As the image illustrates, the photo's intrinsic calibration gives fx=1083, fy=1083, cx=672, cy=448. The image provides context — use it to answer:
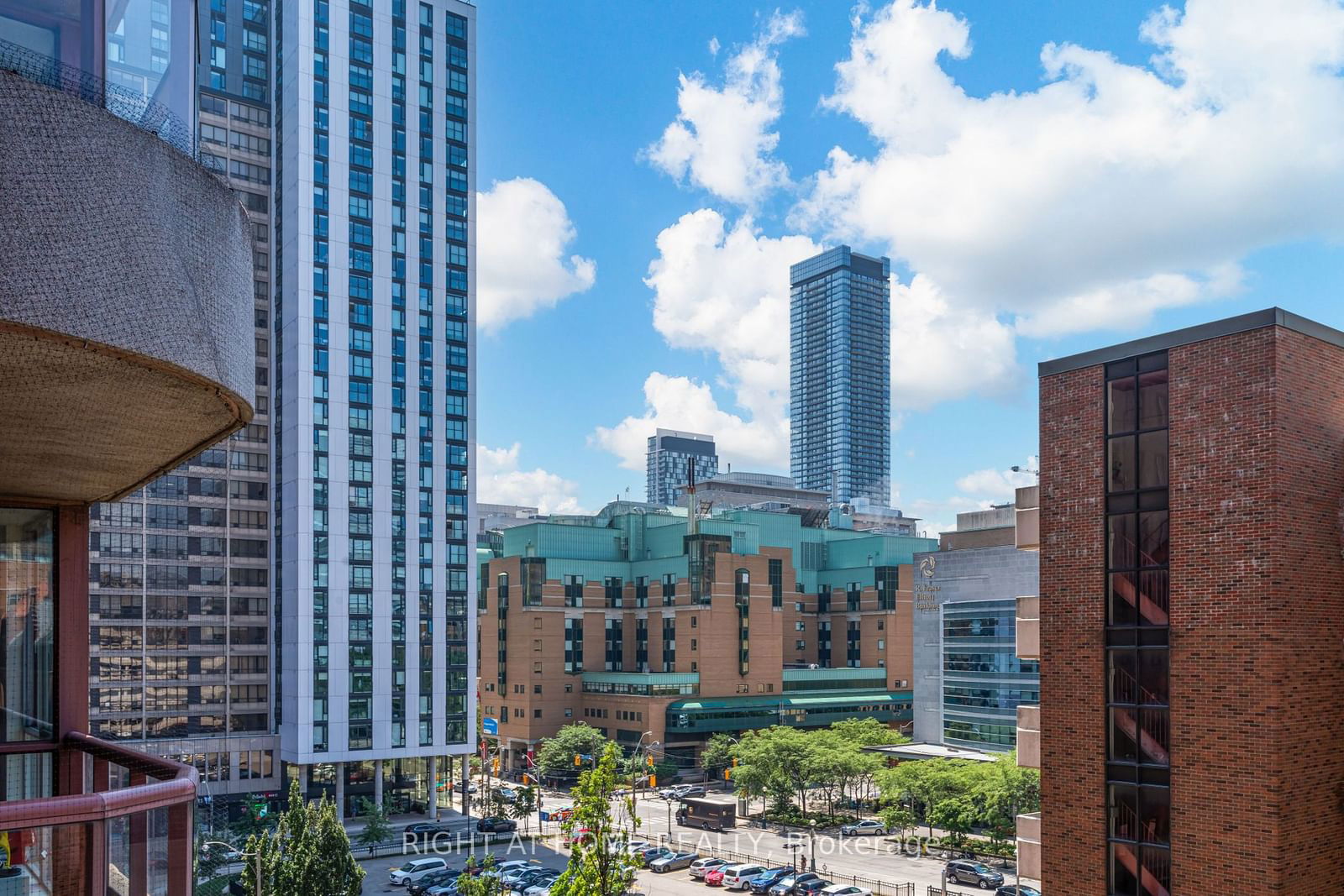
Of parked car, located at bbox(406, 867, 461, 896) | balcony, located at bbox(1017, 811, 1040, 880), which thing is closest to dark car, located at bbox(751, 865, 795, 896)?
parked car, located at bbox(406, 867, 461, 896)

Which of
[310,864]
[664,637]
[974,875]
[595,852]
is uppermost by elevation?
[595,852]

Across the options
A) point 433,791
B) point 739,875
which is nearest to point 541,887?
point 739,875

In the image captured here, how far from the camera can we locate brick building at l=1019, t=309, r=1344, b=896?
17.3 m

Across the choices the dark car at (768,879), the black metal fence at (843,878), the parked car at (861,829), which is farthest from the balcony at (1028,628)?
the parked car at (861,829)

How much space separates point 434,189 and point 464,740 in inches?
1597

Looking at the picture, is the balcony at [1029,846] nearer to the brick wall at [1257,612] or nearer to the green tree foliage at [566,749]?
the brick wall at [1257,612]

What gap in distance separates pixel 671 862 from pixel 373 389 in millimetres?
38103

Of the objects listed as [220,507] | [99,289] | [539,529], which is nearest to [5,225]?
[99,289]

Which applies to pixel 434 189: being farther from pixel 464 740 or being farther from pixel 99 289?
pixel 99 289

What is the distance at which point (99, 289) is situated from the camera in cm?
594

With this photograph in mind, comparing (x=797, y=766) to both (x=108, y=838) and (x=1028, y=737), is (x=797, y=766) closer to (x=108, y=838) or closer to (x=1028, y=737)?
(x=1028, y=737)

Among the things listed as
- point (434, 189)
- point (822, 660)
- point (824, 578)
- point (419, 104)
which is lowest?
point (822, 660)

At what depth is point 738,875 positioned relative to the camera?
56.8 m

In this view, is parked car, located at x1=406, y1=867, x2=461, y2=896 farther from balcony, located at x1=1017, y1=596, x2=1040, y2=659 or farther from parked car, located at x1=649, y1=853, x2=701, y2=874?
balcony, located at x1=1017, y1=596, x2=1040, y2=659
